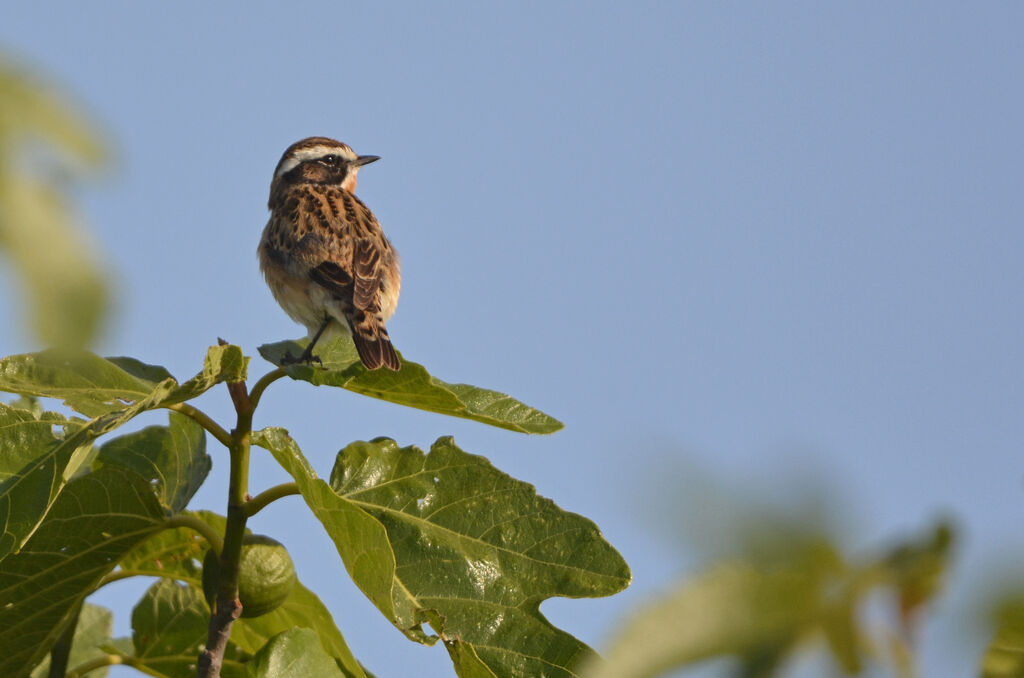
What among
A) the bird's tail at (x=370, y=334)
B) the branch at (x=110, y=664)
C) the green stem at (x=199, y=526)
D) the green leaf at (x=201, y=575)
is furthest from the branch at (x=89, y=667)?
the bird's tail at (x=370, y=334)

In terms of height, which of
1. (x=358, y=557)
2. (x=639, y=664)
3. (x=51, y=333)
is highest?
(x=358, y=557)

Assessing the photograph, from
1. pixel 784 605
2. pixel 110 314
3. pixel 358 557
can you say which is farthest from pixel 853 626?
pixel 358 557

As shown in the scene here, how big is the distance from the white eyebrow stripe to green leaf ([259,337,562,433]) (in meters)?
7.17

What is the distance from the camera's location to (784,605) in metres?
0.83

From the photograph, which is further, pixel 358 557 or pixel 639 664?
pixel 358 557

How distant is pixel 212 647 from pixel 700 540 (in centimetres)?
247

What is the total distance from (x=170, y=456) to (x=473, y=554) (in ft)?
3.69

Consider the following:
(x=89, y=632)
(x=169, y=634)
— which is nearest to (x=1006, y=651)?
(x=169, y=634)

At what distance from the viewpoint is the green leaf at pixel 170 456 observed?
11.9 feet

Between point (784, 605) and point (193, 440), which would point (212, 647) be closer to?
point (193, 440)

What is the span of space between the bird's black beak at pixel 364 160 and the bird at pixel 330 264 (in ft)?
4.07

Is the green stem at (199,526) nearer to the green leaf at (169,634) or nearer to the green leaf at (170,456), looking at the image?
the green leaf at (170,456)

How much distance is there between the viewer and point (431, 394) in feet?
11.0

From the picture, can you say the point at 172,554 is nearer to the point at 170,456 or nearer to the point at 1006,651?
the point at 170,456
